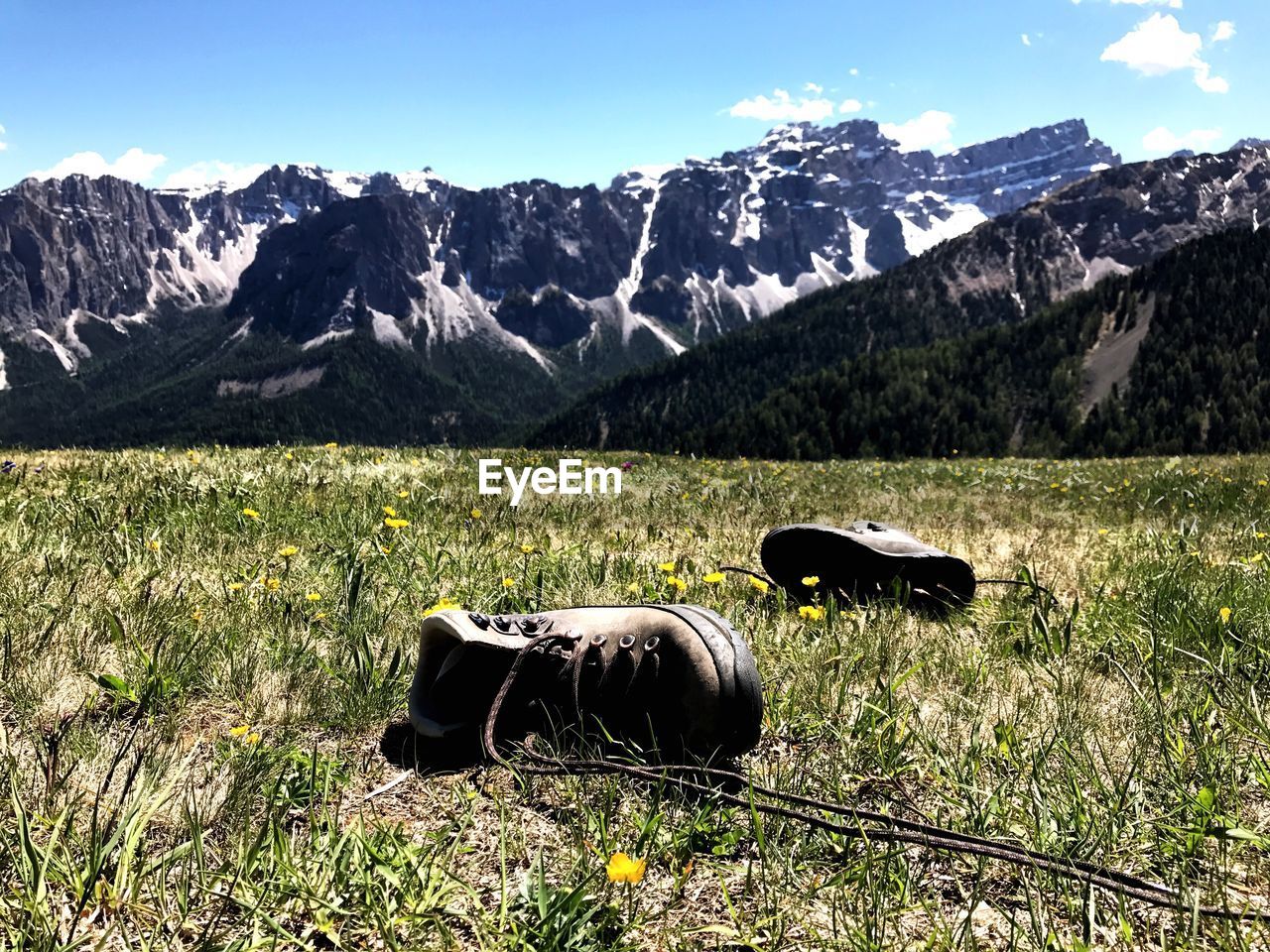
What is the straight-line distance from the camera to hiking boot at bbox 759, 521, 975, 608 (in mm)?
4492

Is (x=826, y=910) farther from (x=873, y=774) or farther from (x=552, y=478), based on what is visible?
(x=552, y=478)

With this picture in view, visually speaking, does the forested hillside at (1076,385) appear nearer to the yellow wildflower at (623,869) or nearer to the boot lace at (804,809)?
the boot lace at (804,809)

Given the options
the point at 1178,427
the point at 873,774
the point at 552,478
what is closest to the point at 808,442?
the point at 1178,427

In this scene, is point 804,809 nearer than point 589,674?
Yes

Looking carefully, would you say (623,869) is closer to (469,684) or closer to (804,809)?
(804,809)

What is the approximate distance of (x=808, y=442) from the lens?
117m

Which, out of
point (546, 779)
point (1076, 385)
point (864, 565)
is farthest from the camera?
point (1076, 385)

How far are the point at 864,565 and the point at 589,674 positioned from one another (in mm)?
2398

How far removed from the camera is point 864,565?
4.56 meters
